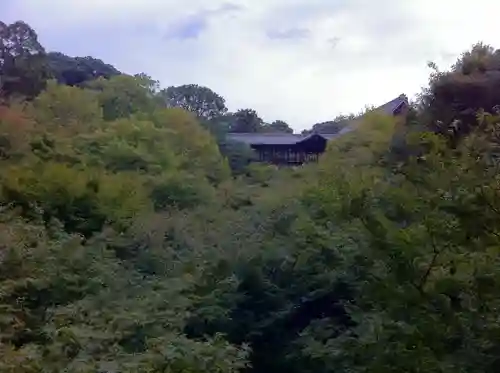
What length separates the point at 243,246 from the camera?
811 centimetres

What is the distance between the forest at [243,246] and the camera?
387 cm

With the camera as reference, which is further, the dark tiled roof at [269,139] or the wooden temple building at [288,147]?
the dark tiled roof at [269,139]

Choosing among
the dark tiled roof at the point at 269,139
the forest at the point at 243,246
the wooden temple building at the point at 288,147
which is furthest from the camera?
the dark tiled roof at the point at 269,139

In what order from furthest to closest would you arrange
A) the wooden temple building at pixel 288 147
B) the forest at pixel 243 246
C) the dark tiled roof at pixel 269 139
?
the dark tiled roof at pixel 269 139
the wooden temple building at pixel 288 147
the forest at pixel 243 246

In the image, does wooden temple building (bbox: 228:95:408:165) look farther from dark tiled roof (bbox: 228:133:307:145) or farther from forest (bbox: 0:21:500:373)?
forest (bbox: 0:21:500:373)

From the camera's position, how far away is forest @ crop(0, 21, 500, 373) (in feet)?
12.7

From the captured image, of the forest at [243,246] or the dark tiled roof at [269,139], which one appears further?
the dark tiled roof at [269,139]

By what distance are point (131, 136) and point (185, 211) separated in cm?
240

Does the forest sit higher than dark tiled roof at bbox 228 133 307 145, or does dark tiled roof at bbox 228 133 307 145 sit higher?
dark tiled roof at bbox 228 133 307 145

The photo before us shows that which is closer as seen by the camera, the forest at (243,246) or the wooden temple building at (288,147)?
the forest at (243,246)

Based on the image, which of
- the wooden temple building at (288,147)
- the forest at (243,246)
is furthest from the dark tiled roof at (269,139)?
the forest at (243,246)

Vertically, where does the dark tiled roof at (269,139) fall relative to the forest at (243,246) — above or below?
above

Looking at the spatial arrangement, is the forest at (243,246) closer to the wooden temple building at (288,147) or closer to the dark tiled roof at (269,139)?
the wooden temple building at (288,147)

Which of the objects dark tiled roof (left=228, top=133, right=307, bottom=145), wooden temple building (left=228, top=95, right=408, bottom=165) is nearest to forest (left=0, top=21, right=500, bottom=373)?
wooden temple building (left=228, top=95, right=408, bottom=165)
